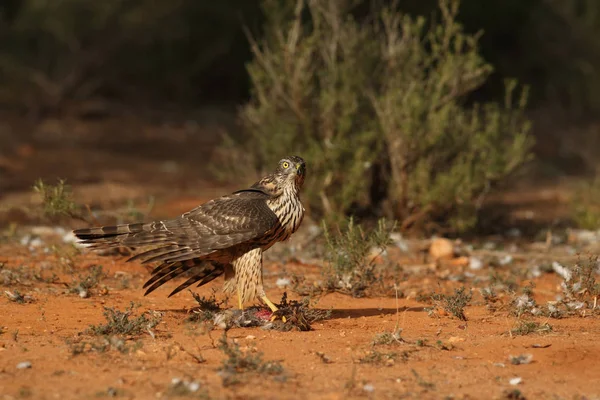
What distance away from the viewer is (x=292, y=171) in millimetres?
6918

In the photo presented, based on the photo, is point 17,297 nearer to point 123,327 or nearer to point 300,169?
point 123,327

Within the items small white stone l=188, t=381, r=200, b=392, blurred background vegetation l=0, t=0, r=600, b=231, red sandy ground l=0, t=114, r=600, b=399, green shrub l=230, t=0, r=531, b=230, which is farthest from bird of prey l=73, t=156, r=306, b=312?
green shrub l=230, t=0, r=531, b=230

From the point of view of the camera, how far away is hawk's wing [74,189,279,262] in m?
6.44

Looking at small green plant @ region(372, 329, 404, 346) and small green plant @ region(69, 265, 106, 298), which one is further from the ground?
small green plant @ region(69, 265, 106, 298)

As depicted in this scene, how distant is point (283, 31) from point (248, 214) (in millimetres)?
5078

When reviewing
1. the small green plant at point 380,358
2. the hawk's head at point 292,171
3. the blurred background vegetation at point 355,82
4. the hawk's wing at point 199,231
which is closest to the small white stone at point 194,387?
the small green plant at point 380,358

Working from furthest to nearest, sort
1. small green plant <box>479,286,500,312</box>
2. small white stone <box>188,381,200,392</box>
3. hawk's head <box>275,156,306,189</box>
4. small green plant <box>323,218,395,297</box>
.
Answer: small green plant <box>479,286,500,312</box>, small green plant <box>323,218,395,297</box>, hawk's head <box>275,156,306,189</box>, small white stone <box>188,381,200,392</box>

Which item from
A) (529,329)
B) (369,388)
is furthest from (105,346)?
(529,329)

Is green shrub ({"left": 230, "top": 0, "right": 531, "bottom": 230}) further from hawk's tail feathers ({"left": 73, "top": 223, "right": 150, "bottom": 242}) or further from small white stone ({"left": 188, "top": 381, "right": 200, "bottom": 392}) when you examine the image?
small white stone ({"left": 188, "top": 381, "right": 200, "bottom": 392})

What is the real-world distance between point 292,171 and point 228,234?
80 cm

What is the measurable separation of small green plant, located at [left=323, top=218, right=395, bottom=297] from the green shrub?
2234 mm

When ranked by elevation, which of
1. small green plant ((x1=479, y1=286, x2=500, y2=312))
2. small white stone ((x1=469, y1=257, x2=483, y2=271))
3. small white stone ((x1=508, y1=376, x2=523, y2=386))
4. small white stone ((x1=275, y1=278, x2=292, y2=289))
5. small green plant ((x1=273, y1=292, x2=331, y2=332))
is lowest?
small white stone ((x1=508, y1=376, x2=523, y2=386))

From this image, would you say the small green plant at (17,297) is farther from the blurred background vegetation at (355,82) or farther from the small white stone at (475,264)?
the small white stone at (475,264)

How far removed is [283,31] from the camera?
11039mm
